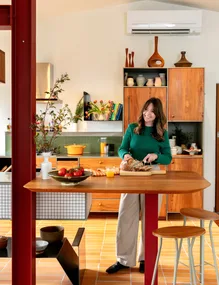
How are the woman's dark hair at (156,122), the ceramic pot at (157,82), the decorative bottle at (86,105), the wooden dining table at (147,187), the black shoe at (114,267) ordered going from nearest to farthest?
the wooden dining table at (147,187) < the woman's dark hair at (156,122) < the black shoe at (114,267) < the ceramic pot at (157,82) < the decorative bottle at (86,105)

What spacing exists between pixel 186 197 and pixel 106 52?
2.42 metres

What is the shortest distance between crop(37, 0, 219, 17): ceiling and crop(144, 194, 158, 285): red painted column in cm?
356

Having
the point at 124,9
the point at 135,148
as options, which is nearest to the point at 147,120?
the point at 135,148

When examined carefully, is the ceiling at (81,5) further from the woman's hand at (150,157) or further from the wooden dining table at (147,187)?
the wooden dining table at (147,187)

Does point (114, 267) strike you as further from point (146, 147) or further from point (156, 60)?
point (156, 60)

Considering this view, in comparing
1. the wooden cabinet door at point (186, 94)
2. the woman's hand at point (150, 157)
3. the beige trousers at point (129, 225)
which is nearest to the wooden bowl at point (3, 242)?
the beige trousers at point (129, 225)

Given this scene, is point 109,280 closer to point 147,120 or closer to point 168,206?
point 147,120

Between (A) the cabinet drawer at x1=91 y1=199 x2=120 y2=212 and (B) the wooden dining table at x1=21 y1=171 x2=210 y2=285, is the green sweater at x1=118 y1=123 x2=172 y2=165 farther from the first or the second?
(A) the cabinet drawer at x1=91 y1=199 x2=120 y2=212

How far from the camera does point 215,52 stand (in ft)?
18.4

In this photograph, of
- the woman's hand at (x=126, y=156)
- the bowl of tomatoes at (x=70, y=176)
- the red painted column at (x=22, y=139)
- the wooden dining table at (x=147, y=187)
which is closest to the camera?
the wooden dining table at (x=147, y=187)

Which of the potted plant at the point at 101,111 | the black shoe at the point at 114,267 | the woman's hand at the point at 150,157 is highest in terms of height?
the potted plant at the point at 101,111

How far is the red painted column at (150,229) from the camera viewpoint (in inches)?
102

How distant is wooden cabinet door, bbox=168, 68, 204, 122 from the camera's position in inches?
205

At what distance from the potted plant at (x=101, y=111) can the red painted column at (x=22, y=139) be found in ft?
9.31
